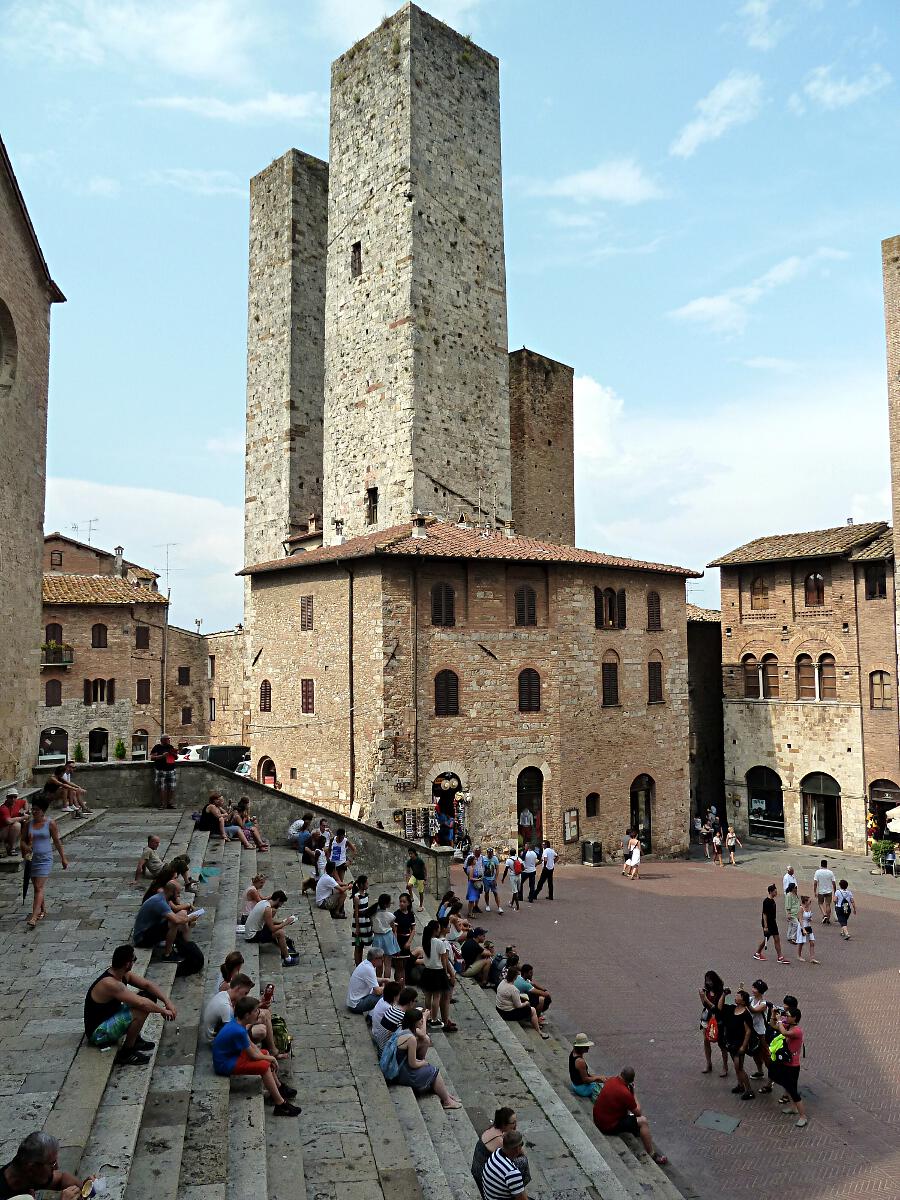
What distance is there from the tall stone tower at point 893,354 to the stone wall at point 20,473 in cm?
2595

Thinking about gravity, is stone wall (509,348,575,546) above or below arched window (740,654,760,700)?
above

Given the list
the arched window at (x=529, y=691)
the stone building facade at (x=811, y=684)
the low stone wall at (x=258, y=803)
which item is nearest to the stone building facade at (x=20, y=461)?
the low stone wall at (x=258, y=803)

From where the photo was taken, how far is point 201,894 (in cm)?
1380

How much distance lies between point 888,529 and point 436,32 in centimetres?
2416

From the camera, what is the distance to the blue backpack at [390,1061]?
8.91 metres

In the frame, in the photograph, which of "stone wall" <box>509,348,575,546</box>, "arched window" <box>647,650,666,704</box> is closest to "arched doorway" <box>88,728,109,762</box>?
"stone wall" <box>509,348,575,546</box>

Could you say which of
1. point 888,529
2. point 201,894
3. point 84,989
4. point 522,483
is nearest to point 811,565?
point 888,529

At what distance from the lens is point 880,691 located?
30562 millimetres

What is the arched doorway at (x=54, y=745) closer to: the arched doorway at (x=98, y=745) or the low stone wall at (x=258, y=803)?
the arched doorway at (x=98, y=745)

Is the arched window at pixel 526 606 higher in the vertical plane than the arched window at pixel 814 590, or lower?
lower

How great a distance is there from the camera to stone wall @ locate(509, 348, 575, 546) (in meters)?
35.7

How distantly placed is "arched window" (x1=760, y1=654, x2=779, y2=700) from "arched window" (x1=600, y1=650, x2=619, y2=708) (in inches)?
367

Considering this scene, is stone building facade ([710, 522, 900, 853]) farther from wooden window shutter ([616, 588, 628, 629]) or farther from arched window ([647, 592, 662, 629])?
wooden window shutter ([616, 588, 628, 629])

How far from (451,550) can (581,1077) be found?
16.3 metres
